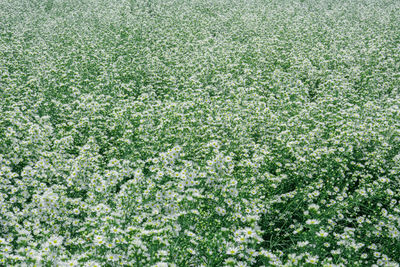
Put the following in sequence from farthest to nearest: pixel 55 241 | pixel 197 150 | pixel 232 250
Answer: pixel 197 150 < pixel 55 241 < pixel 232 250

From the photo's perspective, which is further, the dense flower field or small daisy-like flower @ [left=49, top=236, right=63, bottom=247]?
the dense flower field

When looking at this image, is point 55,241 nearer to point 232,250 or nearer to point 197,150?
point 232,250

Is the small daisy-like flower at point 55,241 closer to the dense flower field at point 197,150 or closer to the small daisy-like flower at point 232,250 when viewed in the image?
the dense flower field at point 197,150

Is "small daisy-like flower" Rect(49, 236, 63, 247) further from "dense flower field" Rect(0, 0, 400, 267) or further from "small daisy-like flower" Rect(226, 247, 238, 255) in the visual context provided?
"small daisy-like flower" Rect(226, 247, 238, 255)

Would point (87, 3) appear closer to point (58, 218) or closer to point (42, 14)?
point (42, 14)

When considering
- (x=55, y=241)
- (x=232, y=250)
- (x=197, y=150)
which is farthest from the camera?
(x=197, y=150)

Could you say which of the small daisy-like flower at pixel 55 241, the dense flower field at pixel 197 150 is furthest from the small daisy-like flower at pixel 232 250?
the small daisy-like flower at pixel 55 241

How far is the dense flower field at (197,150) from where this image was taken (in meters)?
3.82

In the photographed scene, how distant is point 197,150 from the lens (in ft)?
20.4

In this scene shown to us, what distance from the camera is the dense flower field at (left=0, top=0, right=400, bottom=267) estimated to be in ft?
12.5

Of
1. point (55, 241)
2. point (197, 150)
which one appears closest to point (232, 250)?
point (55, 241)

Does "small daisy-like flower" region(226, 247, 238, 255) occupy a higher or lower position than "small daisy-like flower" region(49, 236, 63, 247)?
higher

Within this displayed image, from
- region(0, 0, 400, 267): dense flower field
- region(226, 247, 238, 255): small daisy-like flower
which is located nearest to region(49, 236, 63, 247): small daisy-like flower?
region(0, 0, 400, 267): dense flower field

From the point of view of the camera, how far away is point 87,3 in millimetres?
18891
